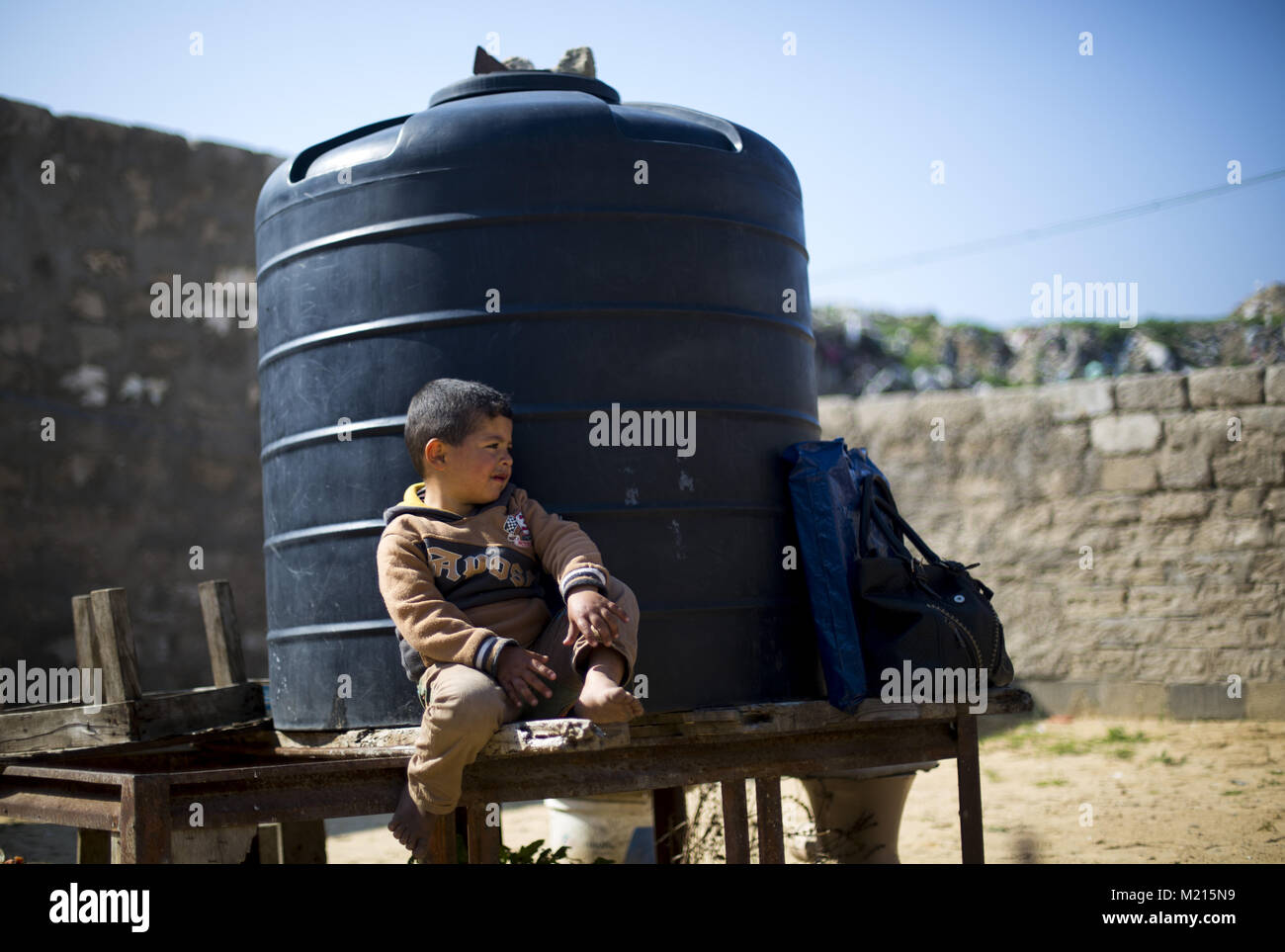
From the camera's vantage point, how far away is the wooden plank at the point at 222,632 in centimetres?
396

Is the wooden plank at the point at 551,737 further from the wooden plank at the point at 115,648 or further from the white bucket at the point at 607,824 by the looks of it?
the white bucket at the point at 607,824

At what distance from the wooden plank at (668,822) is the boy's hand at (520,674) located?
5.81 ft

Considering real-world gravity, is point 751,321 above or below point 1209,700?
above

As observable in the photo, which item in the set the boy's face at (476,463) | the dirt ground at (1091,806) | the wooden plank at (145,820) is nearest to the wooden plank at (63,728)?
the wooden plank at (145,820)

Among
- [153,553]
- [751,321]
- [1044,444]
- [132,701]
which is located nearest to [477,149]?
[751,321]

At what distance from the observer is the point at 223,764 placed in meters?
3.27

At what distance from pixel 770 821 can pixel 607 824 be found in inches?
73.8

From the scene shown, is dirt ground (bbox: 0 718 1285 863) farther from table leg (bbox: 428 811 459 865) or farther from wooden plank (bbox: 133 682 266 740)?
table leg (bbox: 428 811 459 865)

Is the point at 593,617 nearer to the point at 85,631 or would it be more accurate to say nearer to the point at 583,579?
the point at 583,579

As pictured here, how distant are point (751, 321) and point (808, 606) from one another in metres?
0.81

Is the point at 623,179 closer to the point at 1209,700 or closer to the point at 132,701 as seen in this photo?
the point at 132,701

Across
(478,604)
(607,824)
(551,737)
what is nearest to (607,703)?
(551,737)

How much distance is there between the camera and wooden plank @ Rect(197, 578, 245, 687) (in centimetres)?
396
